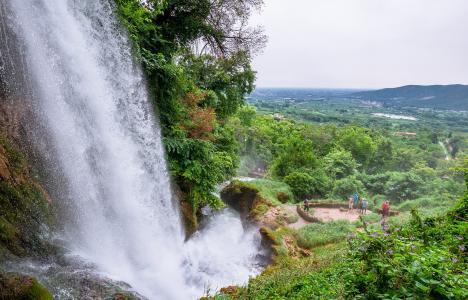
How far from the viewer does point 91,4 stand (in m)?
7.50

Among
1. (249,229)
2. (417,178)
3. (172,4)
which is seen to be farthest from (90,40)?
(417,178)

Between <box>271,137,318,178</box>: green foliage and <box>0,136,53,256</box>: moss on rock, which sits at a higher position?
<box>0,136,53,256</box>: moss on rock

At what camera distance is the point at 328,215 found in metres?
17.1

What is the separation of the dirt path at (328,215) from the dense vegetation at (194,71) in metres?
4.74

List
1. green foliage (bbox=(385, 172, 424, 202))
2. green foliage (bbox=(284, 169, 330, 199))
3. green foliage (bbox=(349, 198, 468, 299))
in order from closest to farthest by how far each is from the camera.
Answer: green foliage (bbox=(349, 198, 468, 299))
green foliage (bbox=(385, 172, 424, 202))
green foliage (bbox=(284, 169, 330, 199))

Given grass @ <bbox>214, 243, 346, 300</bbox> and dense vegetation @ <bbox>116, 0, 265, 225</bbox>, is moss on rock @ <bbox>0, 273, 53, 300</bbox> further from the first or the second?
dense vegetation @ <bbox>116, 0, 265, 225</bbox>

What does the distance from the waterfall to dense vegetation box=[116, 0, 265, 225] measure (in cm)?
79

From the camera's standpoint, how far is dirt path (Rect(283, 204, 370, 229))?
15.7 metres

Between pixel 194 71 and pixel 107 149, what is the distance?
8001 millimetres

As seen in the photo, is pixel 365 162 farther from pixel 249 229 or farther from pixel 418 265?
pixel 418 265

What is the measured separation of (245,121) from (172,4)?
29.0 meters

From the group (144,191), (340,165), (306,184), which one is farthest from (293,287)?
(340,165)

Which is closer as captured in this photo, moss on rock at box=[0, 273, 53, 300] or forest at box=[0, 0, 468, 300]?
moss on rock at box=[0, 273, 53, 300]

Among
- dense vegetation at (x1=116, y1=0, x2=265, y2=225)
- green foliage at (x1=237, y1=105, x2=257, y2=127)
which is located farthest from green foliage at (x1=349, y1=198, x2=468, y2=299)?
green foliage at (x1=237, y1=105, x2=257, y2=127)
